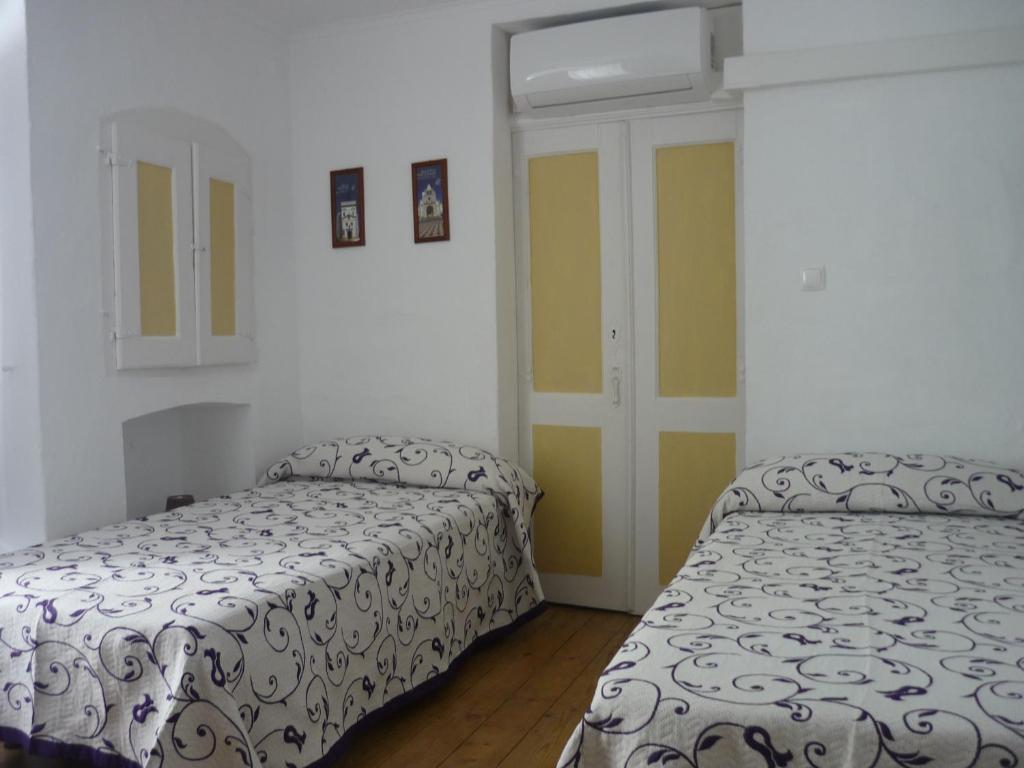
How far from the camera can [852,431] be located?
2973 millimetres

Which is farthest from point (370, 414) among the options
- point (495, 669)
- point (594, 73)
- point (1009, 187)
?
point (1009, 187)

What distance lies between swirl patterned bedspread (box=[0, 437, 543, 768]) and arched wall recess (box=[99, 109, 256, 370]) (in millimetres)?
615

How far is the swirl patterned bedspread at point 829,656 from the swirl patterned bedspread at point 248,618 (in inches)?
34.6

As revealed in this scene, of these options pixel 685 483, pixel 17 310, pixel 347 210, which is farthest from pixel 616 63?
pixel 17 310

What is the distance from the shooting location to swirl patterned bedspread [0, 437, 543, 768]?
6.21ft

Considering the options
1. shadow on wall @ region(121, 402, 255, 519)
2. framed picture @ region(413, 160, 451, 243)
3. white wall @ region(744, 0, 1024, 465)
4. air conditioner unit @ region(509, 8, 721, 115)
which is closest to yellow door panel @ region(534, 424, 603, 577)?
white wall @ region(744, 0, 1024, 465)

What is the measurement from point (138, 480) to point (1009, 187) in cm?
324

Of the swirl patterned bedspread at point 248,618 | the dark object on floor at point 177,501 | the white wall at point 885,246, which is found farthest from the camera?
the dark object on floor at point 177,501

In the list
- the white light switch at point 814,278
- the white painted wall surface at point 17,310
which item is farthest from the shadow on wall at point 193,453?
the white light switch at point 814,278

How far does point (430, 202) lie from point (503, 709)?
2001mm

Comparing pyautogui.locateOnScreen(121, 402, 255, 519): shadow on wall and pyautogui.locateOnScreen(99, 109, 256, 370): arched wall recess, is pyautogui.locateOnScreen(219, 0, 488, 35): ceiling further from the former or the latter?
pyautogui.locateOnScreen(121, 402, 255, 519): shadow on wall

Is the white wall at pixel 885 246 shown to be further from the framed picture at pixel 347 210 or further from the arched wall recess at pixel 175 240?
the arched wall recess at pixel 175 240

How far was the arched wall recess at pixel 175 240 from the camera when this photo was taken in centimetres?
294

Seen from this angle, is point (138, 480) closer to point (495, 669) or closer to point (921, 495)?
point (495, 669)
